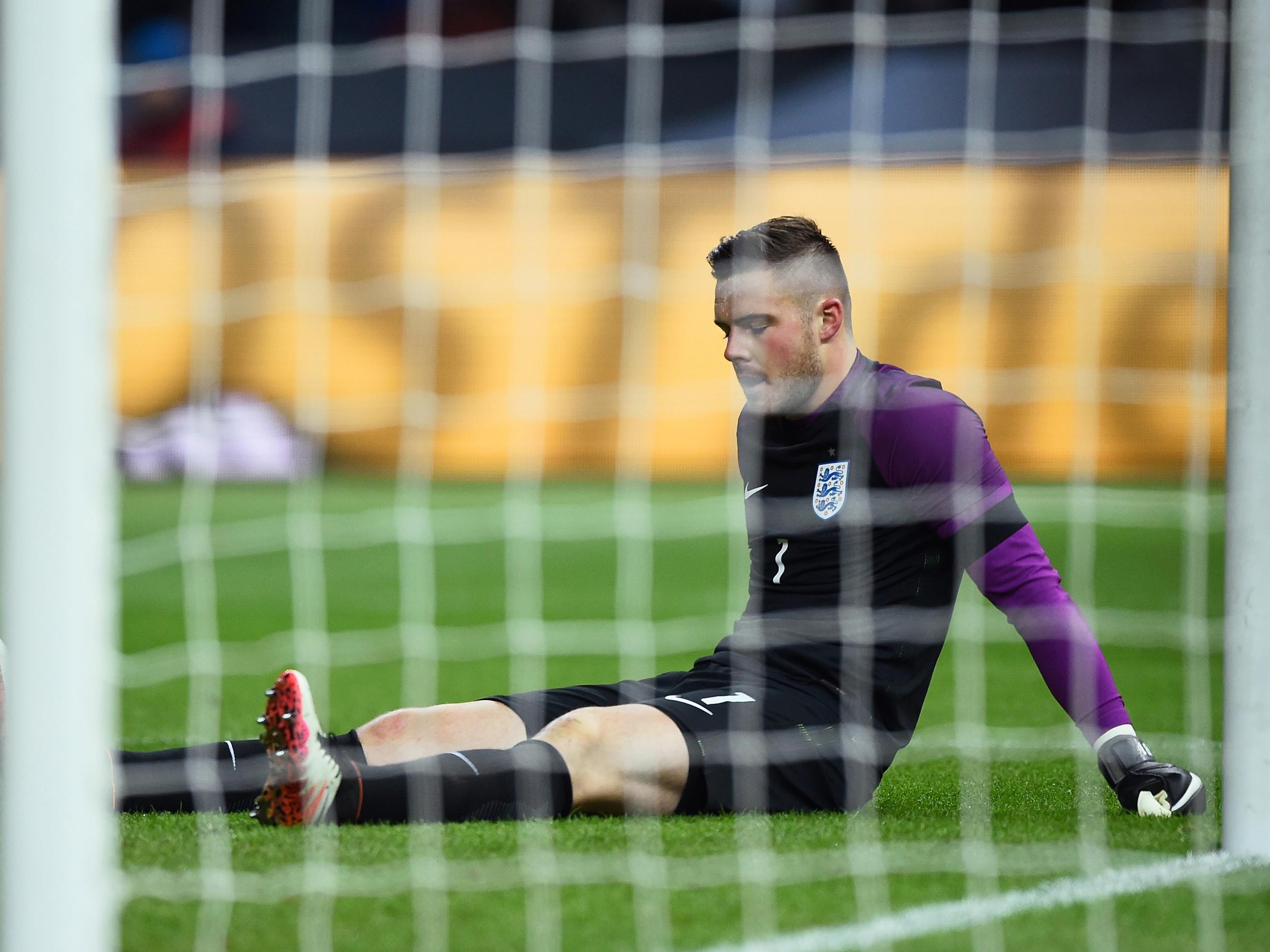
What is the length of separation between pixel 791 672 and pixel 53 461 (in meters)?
1.50

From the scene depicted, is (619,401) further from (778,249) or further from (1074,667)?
(1074,667)

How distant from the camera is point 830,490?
261cm

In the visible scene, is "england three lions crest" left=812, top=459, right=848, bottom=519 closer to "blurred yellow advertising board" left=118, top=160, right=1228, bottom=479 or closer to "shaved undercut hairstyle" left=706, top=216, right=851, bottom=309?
"shaved undercut hairstyle" left=706, top=216, right=851, bottom=309

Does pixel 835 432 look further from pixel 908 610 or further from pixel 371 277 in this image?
pixel 371 277

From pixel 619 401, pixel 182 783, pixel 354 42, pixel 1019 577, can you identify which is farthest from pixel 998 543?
pixel 354 42

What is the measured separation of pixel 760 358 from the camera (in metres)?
2.58

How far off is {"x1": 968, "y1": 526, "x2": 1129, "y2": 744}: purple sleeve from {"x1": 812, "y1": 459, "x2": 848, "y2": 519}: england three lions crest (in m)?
0.29

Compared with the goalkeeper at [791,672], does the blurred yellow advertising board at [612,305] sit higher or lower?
higher

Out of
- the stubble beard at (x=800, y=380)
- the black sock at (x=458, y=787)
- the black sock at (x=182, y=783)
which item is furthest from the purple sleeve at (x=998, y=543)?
the black sock at (x=182, y=783)

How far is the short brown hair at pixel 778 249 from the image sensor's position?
261 centimetres

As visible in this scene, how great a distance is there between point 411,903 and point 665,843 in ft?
1.54

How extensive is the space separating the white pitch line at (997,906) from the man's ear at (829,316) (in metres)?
1.03

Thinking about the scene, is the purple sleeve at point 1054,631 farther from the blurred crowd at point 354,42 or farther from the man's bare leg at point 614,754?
the blurred crowd at point 354,42

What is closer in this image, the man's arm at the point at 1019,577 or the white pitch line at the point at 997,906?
the white pitch line at the point at 997,906
